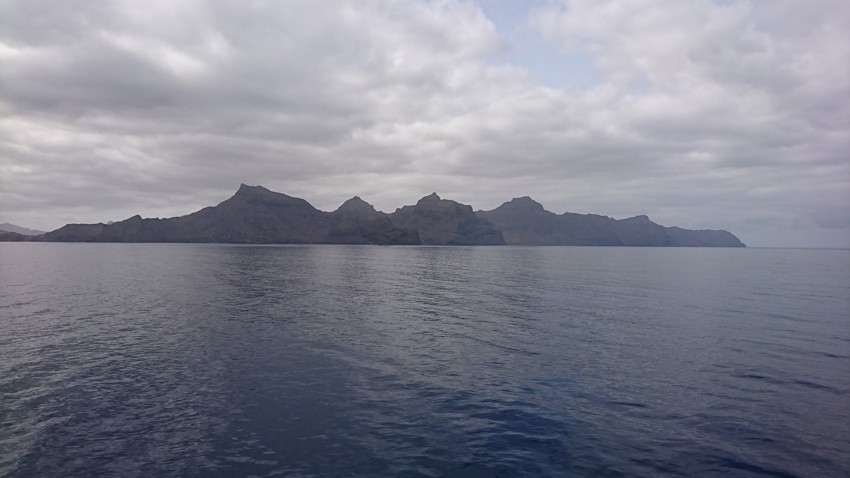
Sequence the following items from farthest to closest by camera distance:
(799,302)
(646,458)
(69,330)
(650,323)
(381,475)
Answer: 1. (799,302)
2. (650,323)
3. (69,330)
4. (646,458)
5. (381,475)

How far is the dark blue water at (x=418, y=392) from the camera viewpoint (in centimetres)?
1977

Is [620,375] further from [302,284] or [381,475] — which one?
[302,284]

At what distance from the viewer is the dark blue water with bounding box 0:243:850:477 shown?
778 inches

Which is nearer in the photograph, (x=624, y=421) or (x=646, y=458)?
(x=646, y=458)

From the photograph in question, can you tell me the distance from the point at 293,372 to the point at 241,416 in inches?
303

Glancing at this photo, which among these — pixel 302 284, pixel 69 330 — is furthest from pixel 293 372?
pixel 302 284

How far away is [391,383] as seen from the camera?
2938 cm

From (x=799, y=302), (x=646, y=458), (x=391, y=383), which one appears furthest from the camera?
(x=799, y=302)

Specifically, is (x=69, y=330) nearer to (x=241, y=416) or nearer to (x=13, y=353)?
(x=13, y=353)

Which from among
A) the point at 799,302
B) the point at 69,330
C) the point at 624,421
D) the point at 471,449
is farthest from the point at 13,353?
the point at 799,302

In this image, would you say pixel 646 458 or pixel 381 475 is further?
pixel 646 458

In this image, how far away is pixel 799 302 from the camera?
69625mm

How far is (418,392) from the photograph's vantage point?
27.6 metres

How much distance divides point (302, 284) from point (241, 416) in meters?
68.6
